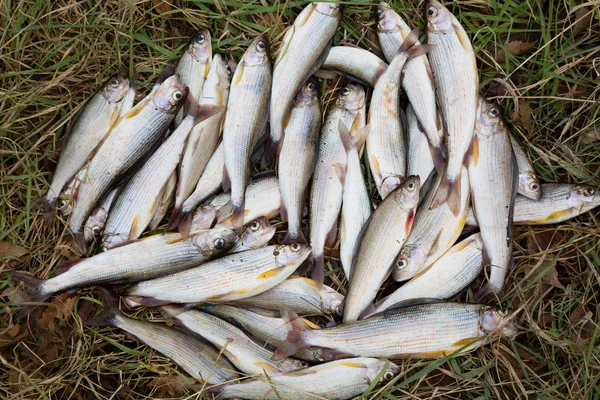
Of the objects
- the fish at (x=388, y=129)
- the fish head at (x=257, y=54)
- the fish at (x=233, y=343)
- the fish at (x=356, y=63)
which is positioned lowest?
the fish at (x=233, y=343)

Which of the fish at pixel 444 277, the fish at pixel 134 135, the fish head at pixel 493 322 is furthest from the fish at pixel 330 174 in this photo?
the fish head at pixel 493 322

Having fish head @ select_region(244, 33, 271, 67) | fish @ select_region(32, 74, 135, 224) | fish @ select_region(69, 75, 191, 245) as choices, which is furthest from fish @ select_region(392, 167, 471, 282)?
fish @ select_region(32, 74, 135, 224)

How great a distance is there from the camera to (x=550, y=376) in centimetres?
376

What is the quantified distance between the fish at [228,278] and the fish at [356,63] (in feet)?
3.97

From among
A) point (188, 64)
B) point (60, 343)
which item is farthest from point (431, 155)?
point (60, 343)

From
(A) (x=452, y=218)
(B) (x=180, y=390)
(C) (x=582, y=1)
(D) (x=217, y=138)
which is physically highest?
(C) (x=582, y=1)

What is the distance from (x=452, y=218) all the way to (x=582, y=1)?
175 cm

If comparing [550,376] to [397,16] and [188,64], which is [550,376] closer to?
[397,16]

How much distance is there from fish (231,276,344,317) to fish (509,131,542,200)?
137cm

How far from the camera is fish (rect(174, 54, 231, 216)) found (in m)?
3.75

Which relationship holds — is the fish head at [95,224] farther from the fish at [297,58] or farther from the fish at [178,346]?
the fish at [297,58]

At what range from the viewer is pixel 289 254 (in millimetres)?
3627

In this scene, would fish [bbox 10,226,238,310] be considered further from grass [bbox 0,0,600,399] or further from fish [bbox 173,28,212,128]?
fish [bbox 173,28,212,128]

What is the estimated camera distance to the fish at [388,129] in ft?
12.3
